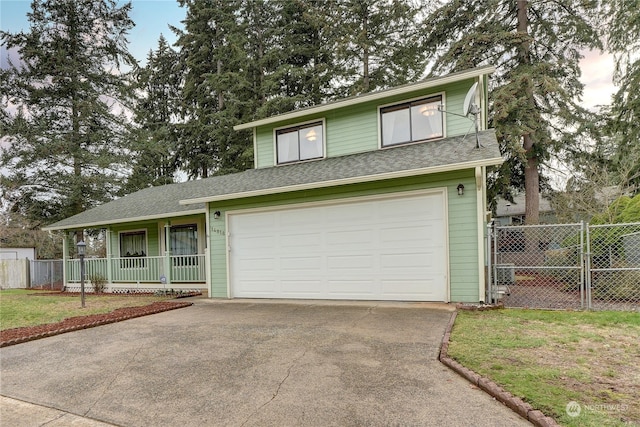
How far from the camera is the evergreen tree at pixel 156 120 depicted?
20594mm

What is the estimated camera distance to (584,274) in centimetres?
806

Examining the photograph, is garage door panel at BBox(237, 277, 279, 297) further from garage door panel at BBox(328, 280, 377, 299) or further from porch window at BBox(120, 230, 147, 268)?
porch window at BBox(120, 230, 147, 268)

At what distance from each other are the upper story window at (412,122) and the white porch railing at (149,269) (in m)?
6.90

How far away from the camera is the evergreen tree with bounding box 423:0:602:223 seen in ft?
46.1

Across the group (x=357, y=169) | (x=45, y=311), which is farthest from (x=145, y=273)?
(x=357, y=169)

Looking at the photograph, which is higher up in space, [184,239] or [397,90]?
[397,90]

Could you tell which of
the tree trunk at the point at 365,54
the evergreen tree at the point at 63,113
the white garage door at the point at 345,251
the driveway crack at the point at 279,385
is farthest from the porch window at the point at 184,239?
the tree trunk at the point at 365,54

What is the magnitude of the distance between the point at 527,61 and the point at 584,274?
1118 cm

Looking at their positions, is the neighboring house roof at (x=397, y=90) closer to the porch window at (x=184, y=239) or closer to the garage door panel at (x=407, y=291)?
the porch window at (x=184, y=239)

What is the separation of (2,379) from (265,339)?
10.1 ft

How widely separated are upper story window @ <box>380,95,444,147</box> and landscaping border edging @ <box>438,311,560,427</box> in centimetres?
618

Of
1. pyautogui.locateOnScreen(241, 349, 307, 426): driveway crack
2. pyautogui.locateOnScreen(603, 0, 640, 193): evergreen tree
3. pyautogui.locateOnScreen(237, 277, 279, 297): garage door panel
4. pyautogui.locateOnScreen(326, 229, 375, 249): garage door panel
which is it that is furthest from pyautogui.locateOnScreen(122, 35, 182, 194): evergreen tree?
pyautogui.locateOnScreen(603, 0, 640, 193): evergreen tree

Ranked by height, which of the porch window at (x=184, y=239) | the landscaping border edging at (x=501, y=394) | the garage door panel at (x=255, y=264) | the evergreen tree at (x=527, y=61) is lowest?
the landscaping border edging at (x=501, y=394)

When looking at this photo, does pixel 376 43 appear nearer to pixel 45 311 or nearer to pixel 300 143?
pixel 300 143
